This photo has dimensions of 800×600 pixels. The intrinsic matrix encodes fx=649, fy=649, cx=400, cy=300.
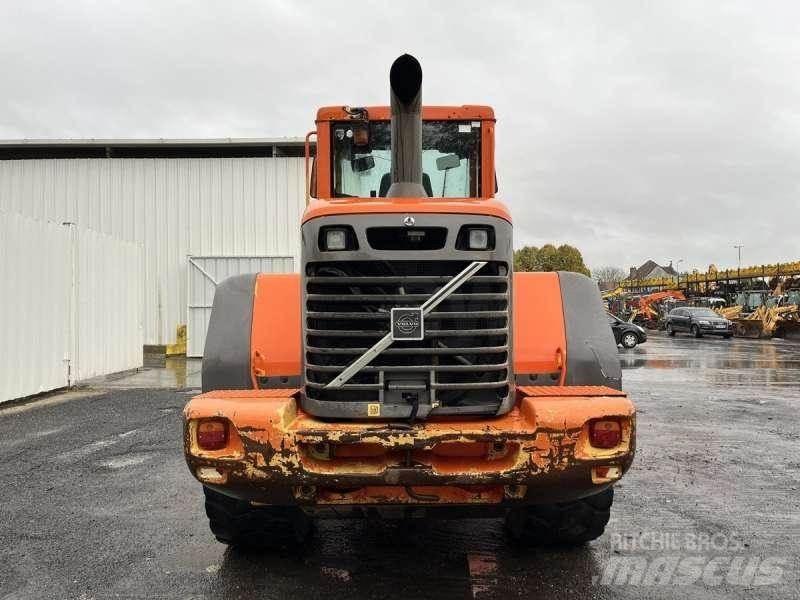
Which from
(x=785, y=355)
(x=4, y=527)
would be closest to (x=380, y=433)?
(x=4, y=527)

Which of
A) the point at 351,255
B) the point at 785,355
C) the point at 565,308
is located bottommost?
the point at 785,355

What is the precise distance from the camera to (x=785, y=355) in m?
20.6

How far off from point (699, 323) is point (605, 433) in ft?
104

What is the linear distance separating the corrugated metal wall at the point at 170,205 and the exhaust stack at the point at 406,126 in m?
14.3

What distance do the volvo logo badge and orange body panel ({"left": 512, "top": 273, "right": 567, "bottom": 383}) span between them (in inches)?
35.5

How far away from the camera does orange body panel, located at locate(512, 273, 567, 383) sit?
3.95 metres

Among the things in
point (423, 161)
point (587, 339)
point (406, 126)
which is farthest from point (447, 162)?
point (587, 339)

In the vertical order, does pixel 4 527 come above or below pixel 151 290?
below

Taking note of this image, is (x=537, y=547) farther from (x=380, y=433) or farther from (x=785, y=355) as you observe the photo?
(x=785, y=355)

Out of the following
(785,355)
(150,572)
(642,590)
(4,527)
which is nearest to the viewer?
(642,590)

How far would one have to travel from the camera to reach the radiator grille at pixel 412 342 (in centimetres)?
329

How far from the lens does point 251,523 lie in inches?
151

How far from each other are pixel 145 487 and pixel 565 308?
151 inches
